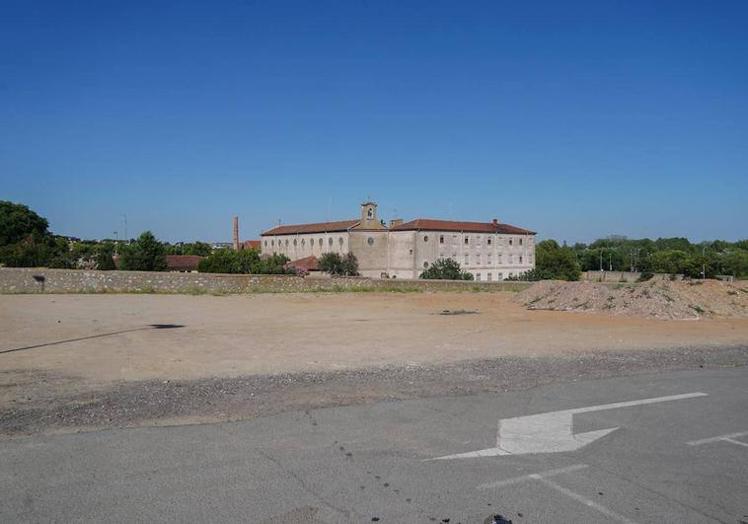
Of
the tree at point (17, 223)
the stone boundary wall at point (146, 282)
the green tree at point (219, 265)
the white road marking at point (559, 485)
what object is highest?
the tree at point (17, 223)

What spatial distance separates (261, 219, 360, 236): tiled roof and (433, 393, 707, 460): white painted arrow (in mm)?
99436

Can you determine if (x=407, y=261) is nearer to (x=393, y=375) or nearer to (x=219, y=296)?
(x=219, y=296)

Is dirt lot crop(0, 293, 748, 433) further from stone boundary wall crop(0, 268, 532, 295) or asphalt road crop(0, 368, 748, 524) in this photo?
stone boundary wall crop(0, 268, 532, 295)

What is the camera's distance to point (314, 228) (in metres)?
118

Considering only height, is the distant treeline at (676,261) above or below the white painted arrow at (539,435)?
above

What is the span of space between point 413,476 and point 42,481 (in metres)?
3.00

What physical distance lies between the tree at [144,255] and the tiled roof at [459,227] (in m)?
52.0

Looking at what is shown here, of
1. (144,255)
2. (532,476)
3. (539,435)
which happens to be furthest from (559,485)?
(144,255)

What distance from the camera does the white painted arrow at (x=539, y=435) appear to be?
18.4ft

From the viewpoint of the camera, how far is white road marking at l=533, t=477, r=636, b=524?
4207 millimetres

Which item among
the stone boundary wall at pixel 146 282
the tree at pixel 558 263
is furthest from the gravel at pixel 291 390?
the tree at pixel 558 263

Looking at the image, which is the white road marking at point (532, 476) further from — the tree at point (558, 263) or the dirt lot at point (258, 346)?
the tree at point (558, 263)

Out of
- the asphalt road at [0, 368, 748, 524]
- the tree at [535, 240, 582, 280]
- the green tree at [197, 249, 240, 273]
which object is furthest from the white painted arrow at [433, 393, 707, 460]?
the tree at [535, 240, 582, 280]

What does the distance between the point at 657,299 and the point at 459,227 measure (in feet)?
284
